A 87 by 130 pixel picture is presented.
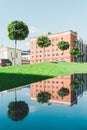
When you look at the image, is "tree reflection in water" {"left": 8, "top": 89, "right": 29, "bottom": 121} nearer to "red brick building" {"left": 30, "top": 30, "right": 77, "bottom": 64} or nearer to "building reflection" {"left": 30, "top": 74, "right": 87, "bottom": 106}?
"building reflection" {"left": 30, "top": 74, "right": 87, "bottom": 106}

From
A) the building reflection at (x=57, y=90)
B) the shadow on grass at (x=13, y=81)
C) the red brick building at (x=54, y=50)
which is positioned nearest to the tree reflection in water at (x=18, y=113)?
the building reflection at (x=57, y=90)

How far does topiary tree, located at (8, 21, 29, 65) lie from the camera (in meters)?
38.4

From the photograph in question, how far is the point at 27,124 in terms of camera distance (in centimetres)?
471

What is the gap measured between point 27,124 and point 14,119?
520mm

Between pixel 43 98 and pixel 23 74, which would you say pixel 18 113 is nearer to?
pixel 43 98

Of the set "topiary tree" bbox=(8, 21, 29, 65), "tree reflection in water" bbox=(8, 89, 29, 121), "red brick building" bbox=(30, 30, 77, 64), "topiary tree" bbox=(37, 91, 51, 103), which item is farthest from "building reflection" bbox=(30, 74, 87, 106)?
"red brick building" bbox=(30, 30, 77, 64)

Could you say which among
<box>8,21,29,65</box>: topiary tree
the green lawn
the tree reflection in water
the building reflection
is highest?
<box>8,21,29,65</box>: topiary tree

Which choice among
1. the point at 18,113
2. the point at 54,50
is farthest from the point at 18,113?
the point at 54,50

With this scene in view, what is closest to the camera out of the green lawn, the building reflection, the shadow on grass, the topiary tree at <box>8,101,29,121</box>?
the topiary tree at <box>8,101,29,121</box>

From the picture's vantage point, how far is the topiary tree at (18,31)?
126ft

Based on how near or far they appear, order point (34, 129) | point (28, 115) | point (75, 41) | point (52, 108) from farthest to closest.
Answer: point (75, 41) → point (52, 108) → point (28, 115) → point (34, 129)

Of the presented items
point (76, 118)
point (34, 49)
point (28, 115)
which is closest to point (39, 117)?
point (28, 115)

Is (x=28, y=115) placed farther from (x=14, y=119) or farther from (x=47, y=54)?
(x=47, y=54)

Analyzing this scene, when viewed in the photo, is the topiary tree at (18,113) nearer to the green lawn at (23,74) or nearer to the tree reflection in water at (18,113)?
the tree reflection in water at (18,113)
